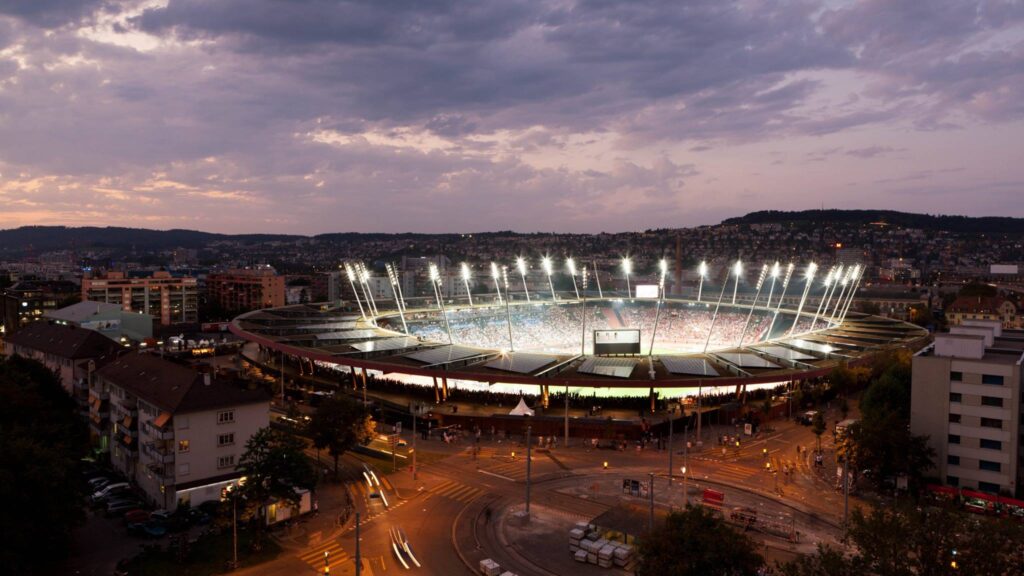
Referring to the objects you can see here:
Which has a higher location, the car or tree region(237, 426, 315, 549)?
tree region(237, 426, 315, 549)

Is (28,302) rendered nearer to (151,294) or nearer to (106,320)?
(151,294)

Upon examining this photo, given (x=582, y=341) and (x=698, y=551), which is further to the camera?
(x=582, y=341)

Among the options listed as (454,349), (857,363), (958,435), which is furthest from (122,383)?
(857,363)

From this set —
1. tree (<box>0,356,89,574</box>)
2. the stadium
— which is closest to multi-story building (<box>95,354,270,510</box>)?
tree (<box>0,356,89,574</box>)

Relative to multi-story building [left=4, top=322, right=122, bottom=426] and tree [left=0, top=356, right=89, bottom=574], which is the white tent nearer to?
tree [left=0, top=356, right=89, bottom=574]

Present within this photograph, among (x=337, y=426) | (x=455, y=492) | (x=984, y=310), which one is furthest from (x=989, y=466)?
(x=984, y=310)
